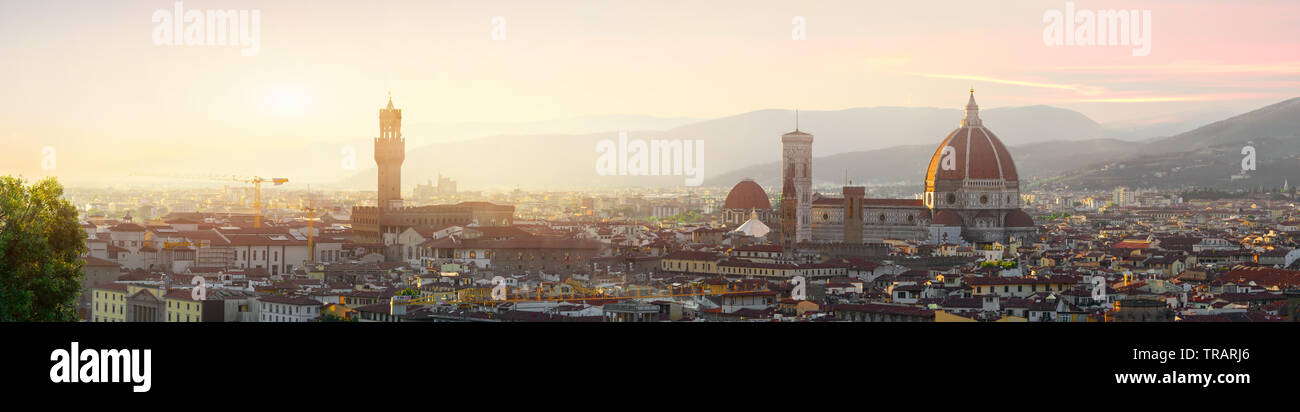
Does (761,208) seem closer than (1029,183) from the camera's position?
Yes

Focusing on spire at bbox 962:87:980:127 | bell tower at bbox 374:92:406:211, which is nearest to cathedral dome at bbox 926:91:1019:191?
spire at bbox 962:87:980:127

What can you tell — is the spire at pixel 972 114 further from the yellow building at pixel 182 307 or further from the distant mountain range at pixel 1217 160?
the distant mountain range at pixel 1217 160

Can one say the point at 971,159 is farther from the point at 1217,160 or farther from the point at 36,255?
the point at 1217,160

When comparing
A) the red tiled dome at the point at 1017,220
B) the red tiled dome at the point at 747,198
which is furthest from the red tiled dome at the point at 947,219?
the red tiled dome at the point at 747,198

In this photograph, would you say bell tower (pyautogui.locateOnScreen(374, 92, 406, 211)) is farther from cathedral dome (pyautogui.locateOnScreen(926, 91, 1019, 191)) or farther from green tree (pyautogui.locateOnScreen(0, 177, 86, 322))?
green tree (pyautogui.locateOnScreen(0, 177, 86, 322))
